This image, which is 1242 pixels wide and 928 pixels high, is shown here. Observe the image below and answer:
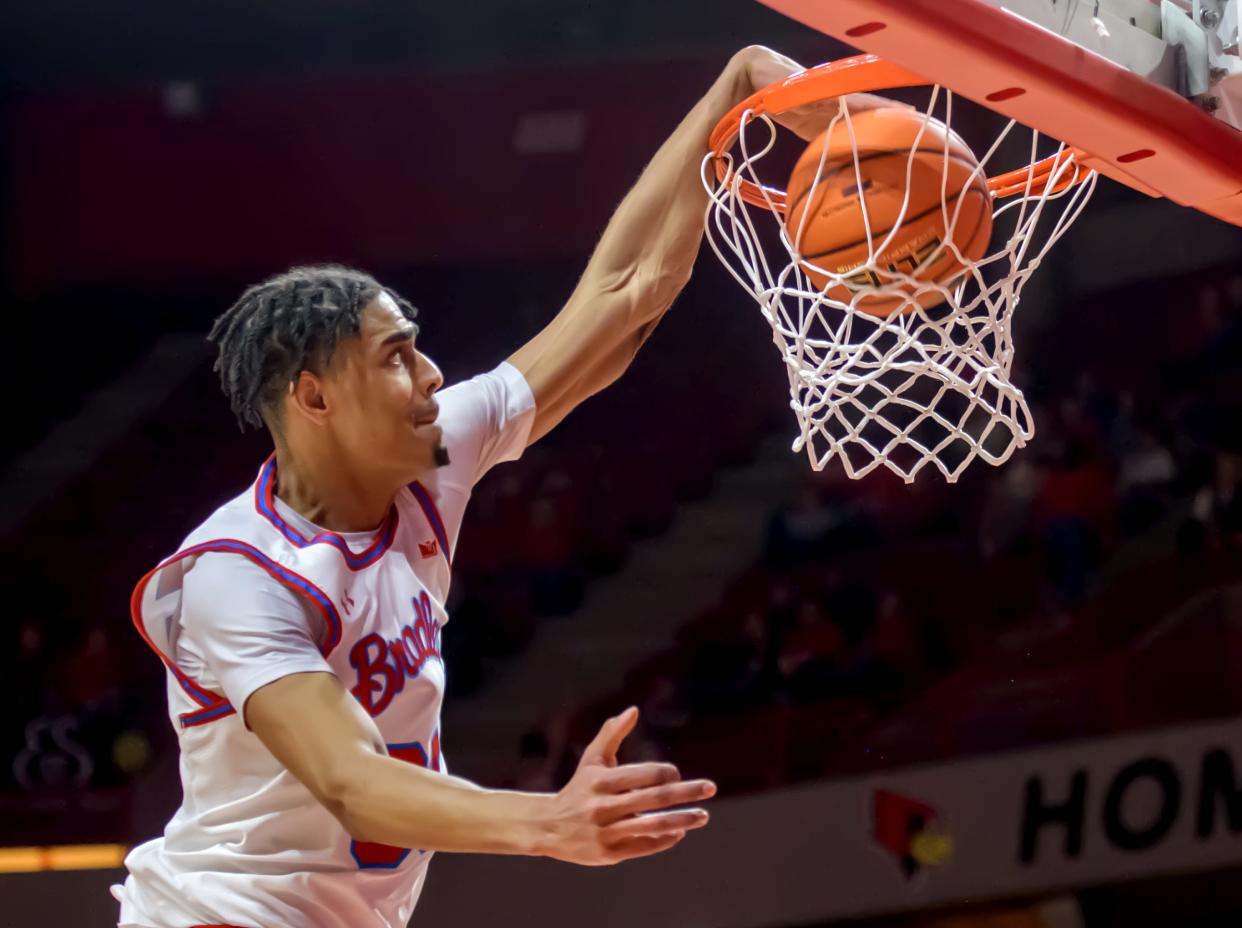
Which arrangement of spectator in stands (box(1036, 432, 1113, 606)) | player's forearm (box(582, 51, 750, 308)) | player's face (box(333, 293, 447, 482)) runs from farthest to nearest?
spectator in stands (box(1036, 432, 1113, 606)) → player's forearm (box(582, 51, 750, 308)) → player's face (box(333, 293, 447, 482))

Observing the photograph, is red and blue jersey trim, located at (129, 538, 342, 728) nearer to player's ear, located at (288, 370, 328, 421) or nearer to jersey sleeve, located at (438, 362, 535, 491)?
player's ear, located at (288, 370, 328, 421)

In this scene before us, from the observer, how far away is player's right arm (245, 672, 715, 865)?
1527 mm

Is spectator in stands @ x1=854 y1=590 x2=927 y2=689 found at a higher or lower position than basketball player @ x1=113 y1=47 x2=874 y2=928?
lower

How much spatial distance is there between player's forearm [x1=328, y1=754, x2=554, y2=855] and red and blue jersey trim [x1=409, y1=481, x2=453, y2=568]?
635 mm

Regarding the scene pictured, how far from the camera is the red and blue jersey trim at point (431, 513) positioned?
2.40 metres

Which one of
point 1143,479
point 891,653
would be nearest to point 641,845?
point 891,653

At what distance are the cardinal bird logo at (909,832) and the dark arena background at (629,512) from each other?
2 centimetres

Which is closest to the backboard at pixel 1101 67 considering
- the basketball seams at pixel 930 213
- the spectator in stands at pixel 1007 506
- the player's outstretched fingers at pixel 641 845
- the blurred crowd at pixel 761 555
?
the basketball seams at pixel 930 213

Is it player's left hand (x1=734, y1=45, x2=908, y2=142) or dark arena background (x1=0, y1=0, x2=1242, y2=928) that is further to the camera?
dark arena background (x1=0, y1=0, x2=1242, y2=928)

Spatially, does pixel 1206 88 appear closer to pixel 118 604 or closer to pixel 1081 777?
pixel 1081 777

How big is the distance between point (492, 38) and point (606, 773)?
5297 mm

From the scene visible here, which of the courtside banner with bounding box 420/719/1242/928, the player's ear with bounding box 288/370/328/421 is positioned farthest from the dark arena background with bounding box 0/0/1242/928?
the player's ear with bounding box 288/370/328/421

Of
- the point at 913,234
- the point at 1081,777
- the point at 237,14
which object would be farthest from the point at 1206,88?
the point at 237,14

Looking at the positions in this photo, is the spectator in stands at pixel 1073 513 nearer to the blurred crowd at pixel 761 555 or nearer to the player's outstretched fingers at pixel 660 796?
the blurred crowd at pixel 761 555
